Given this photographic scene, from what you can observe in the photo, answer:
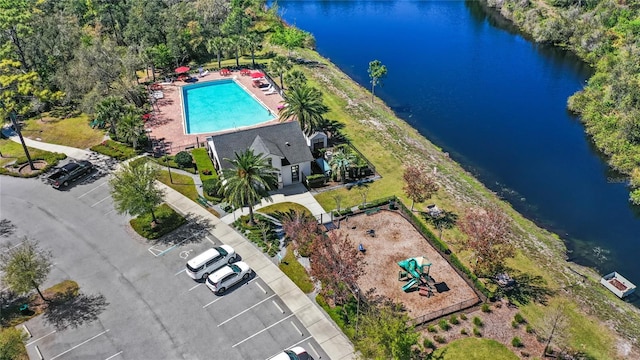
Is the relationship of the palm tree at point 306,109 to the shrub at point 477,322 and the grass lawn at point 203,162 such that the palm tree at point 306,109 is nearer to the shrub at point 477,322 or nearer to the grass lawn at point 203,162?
the grass lawn at point 203,162

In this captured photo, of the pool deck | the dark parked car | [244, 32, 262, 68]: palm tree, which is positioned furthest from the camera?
[244, 32, 262, 68]: palm tree

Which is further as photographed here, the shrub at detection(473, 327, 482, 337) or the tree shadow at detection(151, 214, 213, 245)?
the tree shadow at detection(151, 214, 213, 245)

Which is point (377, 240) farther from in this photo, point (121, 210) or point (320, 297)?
point (121, 210)

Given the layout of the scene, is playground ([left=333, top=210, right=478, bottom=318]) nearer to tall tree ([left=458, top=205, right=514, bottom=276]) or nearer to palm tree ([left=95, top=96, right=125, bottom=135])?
tall tree ([left=458, top=205, right=514, bottom=276])

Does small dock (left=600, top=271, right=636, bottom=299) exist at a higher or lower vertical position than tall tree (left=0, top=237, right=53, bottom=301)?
lower

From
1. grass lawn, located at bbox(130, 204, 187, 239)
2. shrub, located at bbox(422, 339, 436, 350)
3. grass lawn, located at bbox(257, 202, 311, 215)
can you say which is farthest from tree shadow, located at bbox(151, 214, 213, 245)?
shrub, located at bbox(422, 339, 436, 350)

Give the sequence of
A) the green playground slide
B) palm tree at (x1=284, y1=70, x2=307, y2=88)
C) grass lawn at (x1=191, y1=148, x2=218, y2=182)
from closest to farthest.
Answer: the green playground slide → grass lawn at (x1=191, y1=148, x2=218, y2=182) → palm tree at (x1=284, y1=70, x2=307, y2=88)

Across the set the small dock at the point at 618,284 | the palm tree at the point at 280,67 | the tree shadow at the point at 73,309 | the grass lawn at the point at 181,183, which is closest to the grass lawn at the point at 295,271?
the grass lawn at the point at 181,183
